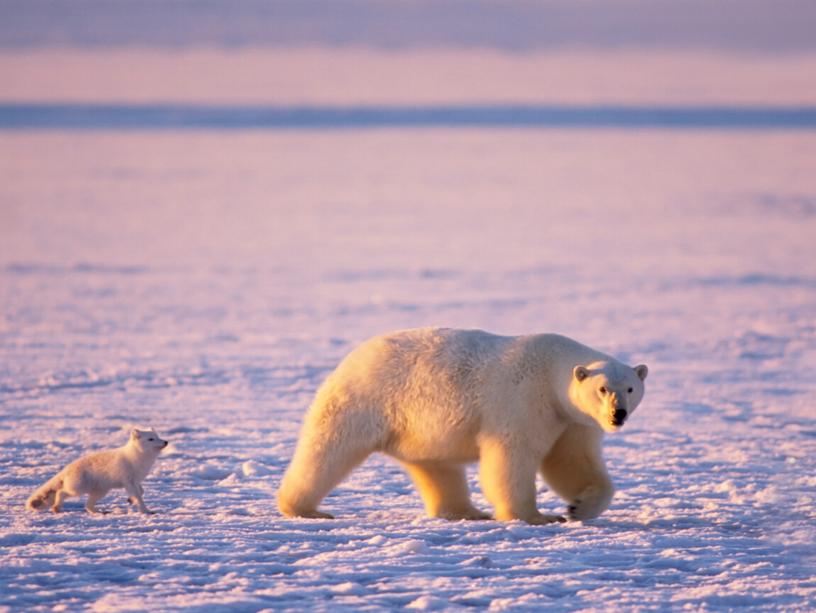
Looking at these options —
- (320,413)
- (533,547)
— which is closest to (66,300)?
(320,413)

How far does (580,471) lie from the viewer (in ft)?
22.3

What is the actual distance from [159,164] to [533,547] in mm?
45903

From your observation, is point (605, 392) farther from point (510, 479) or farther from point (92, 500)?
point (92, 500)

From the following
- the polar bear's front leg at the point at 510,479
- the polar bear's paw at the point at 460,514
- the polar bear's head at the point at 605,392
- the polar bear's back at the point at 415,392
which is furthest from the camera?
the polar bear's paw at the point at 460,514

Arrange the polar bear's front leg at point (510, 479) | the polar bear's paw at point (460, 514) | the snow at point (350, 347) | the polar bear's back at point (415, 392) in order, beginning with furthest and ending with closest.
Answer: the polar bear's paw at point (460, 514)
the polar bear's back at point (415, 392)
the polar bear's front leg at point (510, 479)
the snow at point (350, 347)

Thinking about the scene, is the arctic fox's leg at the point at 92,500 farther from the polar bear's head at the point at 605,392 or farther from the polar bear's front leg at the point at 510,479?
the polar bear's head at the point at 605,392

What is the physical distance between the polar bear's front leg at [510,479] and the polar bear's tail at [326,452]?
590 millimetres

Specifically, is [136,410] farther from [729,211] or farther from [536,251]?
[729,211]

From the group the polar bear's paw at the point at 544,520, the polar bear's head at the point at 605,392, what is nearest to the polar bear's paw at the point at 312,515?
the polar bear's paw at the point at 544,520

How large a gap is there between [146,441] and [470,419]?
1.68 metres

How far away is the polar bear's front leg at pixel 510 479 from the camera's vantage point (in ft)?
21.4

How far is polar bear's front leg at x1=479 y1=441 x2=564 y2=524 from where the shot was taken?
6523mm

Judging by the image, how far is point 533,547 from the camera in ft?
19.7

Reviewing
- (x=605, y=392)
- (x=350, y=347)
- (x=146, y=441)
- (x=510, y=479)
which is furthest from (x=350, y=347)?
(x=605, y=392)
